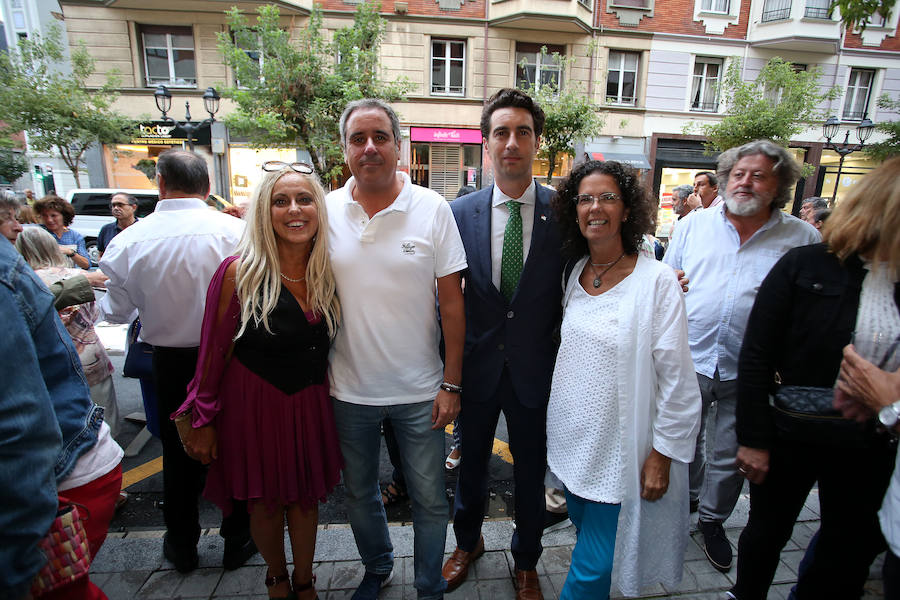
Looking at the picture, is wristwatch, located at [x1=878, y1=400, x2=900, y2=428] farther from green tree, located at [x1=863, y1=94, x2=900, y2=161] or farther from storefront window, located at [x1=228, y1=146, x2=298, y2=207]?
green tree, located at [x1=863, y1=94, x2=900, y2=161]

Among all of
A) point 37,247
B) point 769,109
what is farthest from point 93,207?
point 769,109

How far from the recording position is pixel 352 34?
1155 cm

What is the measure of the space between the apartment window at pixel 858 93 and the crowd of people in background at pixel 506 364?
21.9 metres

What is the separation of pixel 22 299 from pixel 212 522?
235 centimetres

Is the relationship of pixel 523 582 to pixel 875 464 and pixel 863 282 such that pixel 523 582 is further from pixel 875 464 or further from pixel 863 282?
pixel 863 282

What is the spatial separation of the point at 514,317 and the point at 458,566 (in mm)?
1393

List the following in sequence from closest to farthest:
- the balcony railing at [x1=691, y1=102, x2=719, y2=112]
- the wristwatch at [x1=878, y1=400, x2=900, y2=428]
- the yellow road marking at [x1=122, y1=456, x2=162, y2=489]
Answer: the wristwatch at [x1=878, y1=400, x2=900, y2=428] < the yellow road marking at [x1=122, y1=456, x2=162, y2=489] < the balcony railing at [x1=691, y1=102, x2=719, y2=112]

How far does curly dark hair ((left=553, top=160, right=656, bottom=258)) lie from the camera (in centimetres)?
199

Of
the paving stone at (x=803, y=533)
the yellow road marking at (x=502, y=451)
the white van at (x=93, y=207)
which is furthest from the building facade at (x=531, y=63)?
the paving stone at (x=803, y=533)

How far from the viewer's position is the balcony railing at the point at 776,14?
1670cm

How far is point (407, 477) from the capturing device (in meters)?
2.27

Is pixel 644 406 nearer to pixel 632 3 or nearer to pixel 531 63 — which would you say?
pixel 531 63

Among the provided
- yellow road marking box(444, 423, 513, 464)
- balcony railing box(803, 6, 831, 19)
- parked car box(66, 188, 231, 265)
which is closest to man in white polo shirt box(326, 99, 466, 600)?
yellow road marking box(444, 423, 513, 464)

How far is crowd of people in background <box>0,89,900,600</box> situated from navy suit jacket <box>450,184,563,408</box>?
1 centimetres
